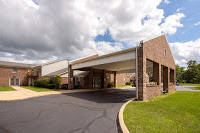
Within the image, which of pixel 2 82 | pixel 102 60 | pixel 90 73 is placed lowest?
pixel 2 82

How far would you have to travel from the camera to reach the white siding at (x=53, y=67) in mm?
24586

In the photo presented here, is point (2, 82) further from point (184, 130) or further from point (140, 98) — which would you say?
point (184, 130)

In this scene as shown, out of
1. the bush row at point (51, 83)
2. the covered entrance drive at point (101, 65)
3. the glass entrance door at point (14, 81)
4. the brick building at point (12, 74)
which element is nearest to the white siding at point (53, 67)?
the bush row at point (51, 83)

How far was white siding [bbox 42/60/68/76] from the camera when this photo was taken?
80.7 feet

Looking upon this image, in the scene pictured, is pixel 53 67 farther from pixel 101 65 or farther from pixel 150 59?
pixel 150 59

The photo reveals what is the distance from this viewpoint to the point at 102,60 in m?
11.6

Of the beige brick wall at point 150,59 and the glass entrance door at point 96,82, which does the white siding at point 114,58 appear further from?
the glass entrance door at point 96,82

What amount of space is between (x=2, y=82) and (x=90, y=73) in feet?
68.7

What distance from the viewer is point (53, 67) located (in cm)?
2589

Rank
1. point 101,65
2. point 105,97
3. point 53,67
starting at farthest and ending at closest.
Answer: point 53,67 < point 101,65 < point 105,97

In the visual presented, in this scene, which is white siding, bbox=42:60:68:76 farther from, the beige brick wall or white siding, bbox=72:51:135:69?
the beige brick wall

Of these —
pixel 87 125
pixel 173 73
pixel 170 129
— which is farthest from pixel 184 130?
pixel 173 73

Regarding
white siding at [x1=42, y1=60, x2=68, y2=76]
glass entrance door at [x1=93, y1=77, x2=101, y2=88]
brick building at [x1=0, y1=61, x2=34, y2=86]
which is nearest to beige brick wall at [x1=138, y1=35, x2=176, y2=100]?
glass entrance door at [x1=93, y1=77, x2=101, y2=88]

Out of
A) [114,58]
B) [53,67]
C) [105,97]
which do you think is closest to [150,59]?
[114,58]
